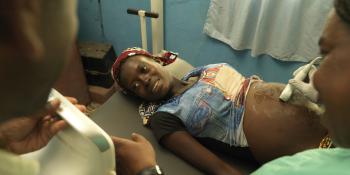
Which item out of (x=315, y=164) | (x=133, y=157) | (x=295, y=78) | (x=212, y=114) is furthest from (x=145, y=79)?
(x=315, y=164)

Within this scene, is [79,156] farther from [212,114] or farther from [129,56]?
[129,56]

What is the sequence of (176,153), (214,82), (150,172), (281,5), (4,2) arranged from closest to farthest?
(4,2)
(150,172)
(176,153)
(214,82)
(281,5)

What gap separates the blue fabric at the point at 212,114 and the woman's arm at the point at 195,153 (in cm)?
7

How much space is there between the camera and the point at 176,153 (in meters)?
1.48

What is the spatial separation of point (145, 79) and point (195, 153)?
1.72 feet

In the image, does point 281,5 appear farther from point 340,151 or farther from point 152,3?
point 340,151

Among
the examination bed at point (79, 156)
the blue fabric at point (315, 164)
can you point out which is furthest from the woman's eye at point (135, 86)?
the blue fabric at point (315, 164)

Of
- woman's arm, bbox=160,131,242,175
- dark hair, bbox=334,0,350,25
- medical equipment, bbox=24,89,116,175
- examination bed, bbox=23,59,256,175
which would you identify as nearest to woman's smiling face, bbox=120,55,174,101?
woman's arm, bbox=160,131,242,175

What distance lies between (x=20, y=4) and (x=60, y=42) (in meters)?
0.06

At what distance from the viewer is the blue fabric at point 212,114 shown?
1511mm

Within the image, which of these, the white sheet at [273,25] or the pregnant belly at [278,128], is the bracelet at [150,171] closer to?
the pregnant belly at [278,128]

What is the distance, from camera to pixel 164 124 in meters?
1.52

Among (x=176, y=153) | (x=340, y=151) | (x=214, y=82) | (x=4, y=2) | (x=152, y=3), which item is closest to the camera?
(x=4, y=2)

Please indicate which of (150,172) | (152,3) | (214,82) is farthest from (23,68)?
(152,3)
